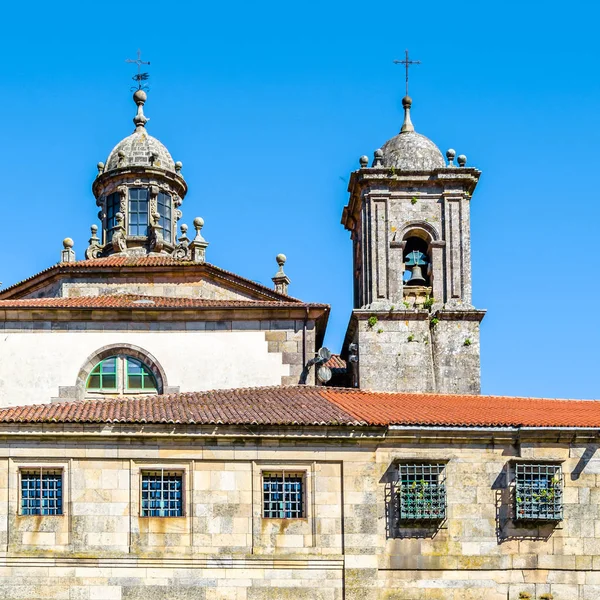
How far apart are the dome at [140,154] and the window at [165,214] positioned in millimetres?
900

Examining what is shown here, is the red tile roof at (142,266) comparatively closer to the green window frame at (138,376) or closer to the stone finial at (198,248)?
the stone finial at (198,248)

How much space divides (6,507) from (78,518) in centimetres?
147

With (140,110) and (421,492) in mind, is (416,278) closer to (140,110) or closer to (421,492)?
(421,492)

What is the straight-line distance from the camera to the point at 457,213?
115 ft

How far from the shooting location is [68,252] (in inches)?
1596

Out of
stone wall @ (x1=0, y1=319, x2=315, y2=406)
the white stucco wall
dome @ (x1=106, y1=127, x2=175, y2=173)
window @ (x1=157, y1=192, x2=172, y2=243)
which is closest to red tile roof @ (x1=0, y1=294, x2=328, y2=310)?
Result: stone wall @ (x1=0, y1=319, x2=315, y2=406)

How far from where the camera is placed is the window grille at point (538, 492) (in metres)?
28.6

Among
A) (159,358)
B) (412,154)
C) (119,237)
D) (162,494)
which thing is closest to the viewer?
(162,494)

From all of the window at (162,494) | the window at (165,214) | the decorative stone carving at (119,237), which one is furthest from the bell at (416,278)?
the decorative stone carving at (119,237)

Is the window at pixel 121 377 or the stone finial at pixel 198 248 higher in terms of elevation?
the stone finial at pixel 198 248

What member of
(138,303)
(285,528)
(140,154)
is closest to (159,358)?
(138,303)

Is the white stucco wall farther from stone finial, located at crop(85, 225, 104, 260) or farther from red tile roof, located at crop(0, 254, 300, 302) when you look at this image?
stone finial, located at crop(85, 225, 104, 260)

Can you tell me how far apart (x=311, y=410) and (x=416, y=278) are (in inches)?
273

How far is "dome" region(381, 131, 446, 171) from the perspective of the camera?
35.5 m
